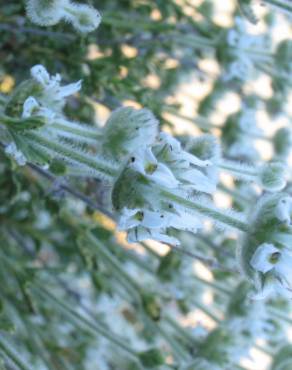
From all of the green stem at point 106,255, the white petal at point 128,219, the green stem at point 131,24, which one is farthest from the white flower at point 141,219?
the green stem at point 131,24

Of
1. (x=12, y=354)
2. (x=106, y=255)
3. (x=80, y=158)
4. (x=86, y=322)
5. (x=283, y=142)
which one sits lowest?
(x=12, y=354)

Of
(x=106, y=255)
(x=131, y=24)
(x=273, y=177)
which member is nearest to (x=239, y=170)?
(x=273, y=177)

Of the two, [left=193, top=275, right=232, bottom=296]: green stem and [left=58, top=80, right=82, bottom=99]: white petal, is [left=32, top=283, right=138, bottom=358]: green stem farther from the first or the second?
[left=58, top=80, right=82, bottom=99]: white petal

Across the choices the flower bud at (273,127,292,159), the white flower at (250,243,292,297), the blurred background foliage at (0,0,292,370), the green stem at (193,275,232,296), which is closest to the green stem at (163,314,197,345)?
the blurred background foliage at (0,0,292,370)

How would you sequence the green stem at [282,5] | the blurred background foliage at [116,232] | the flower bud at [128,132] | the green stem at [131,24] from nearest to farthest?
the flower bud at [128,132], the green stem at [282,5], the blurred background foliage at [116,232], the green stem at [131,24]

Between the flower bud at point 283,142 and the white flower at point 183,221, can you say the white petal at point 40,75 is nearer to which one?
the white flower at point 183,221

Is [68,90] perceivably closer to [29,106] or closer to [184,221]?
[29,106]
